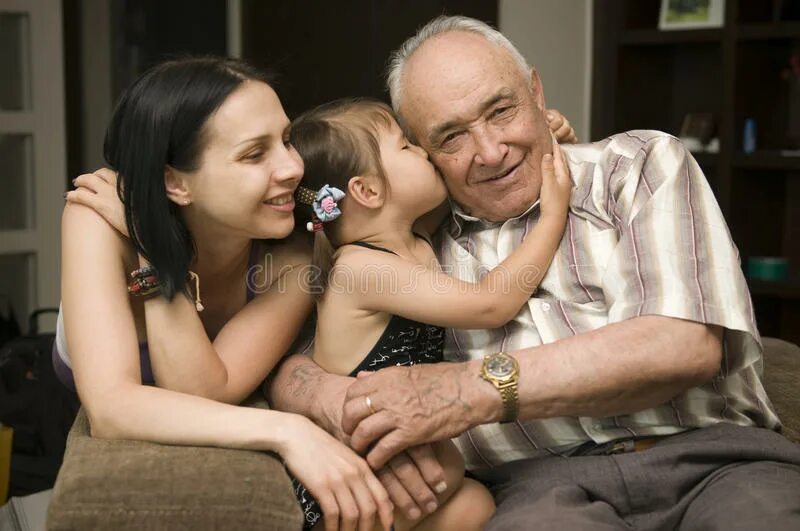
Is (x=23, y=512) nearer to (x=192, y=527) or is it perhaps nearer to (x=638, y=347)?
(x=192, y=527)

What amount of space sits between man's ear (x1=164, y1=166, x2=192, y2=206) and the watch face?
1.97ft

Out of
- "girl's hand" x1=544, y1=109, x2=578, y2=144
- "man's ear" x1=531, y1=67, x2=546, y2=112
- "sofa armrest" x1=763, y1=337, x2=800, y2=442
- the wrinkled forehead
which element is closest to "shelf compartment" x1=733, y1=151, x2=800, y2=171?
"sofa armrest" x1=763, y1=337, x2=800, y2=442

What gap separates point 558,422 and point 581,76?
274 cm

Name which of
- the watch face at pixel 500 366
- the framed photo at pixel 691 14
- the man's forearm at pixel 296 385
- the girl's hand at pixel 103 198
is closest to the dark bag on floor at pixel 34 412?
the man's forearm at pixel 296 385

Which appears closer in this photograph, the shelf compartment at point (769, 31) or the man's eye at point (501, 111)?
the man's eye at point (501, 111)

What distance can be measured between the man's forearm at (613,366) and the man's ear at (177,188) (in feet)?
1.93

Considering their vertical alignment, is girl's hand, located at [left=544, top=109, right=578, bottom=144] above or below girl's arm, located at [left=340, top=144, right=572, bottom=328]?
above

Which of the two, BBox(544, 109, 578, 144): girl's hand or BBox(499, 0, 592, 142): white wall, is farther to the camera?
BBox(499, 0, 592, 142): white wall

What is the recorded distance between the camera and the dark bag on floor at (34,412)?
11.0 feet

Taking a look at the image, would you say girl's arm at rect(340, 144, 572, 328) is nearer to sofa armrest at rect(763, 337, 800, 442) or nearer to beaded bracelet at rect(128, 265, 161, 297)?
beaded bracelet at rect(128, 265, 161, 297)

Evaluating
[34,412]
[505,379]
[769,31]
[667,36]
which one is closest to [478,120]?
[505,379]

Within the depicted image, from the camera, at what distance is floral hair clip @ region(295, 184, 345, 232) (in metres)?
1.91

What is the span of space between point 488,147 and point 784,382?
2.86 feet

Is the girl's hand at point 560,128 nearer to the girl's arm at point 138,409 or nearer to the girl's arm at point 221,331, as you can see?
the girl's arm at point 221,331
